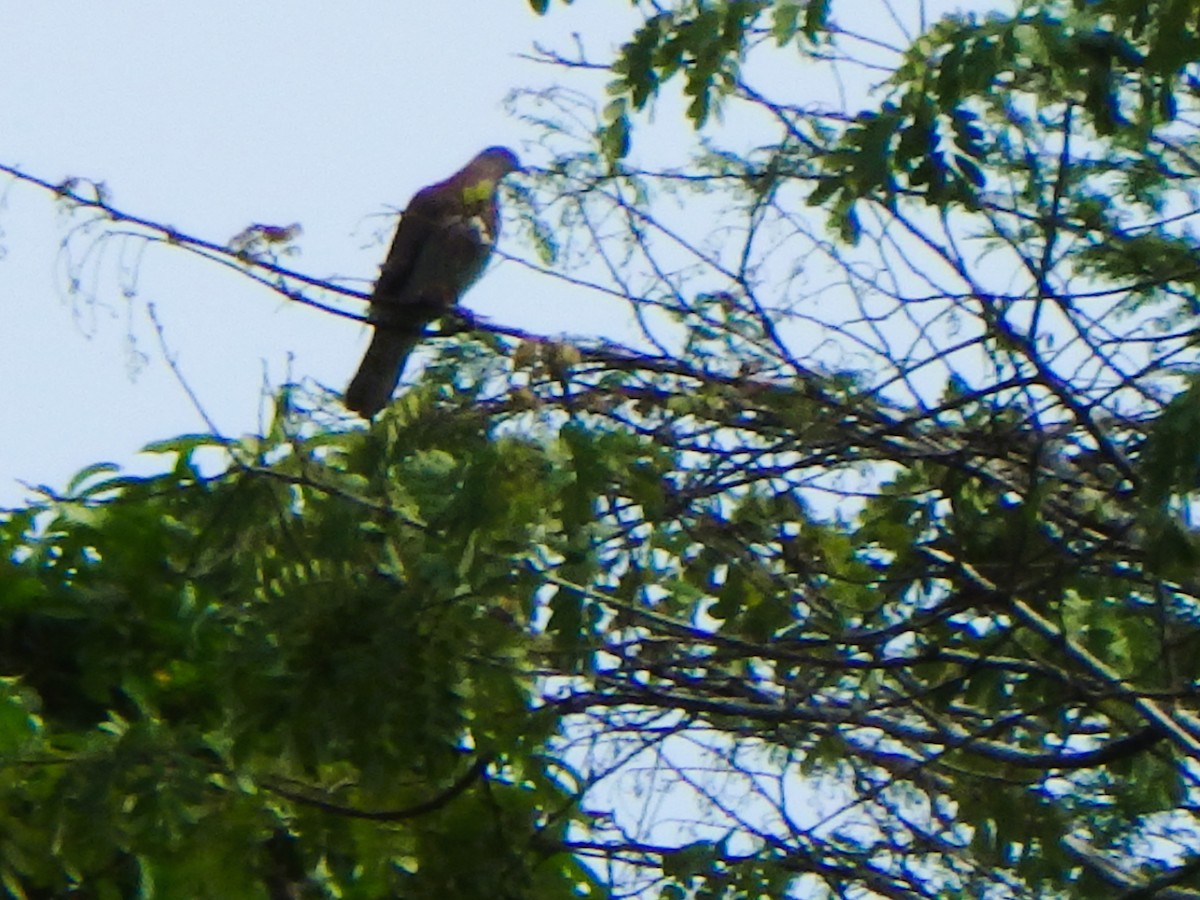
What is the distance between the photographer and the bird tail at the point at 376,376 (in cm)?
467

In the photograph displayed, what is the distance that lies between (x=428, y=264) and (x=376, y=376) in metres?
1.12

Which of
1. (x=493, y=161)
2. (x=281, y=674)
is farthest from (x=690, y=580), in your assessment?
(x=493, y=161)

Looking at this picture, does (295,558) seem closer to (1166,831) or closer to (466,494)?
(466,494)

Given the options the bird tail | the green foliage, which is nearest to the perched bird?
the bird tail

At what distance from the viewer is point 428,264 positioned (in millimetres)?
5789

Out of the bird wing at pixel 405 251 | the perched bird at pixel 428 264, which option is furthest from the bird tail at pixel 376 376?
the bird wing at pixel 405 251

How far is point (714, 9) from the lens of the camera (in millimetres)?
3211

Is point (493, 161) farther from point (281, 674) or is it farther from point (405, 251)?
point (281, 674)

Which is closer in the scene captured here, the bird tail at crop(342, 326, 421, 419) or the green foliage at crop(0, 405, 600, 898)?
the green foliage at crop(0, 405, 600, 898)

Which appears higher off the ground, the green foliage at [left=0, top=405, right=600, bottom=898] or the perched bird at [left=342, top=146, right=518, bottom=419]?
the perched bird at [left=342, top=146, right=518, bottom=419]

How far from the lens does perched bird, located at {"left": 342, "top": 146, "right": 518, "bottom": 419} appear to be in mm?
4520

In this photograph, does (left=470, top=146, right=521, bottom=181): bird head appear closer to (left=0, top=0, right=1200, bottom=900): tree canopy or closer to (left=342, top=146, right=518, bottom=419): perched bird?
(left=342, top=146, right=518, bottom=419): perched bird

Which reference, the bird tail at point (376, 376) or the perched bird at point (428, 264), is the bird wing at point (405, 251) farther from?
the bird tail at point (376, 376)

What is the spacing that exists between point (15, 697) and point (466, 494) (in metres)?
1.21
